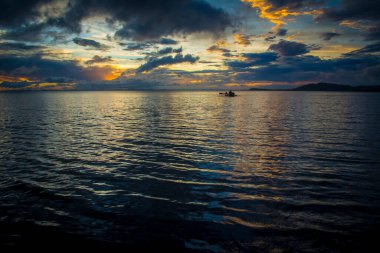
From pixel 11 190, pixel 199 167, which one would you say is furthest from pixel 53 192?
pixel 199 167

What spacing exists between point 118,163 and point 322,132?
98.8 ft

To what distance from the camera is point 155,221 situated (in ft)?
38.2

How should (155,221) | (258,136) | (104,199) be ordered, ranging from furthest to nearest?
(258,136), (104,199), (155,221)

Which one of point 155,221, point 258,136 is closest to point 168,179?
point 155,221

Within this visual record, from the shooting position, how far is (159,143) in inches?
1186

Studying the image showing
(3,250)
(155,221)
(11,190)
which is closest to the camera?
(3,250)

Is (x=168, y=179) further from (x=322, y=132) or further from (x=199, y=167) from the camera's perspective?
(x=322, y=132)

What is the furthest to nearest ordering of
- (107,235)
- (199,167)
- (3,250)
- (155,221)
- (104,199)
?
1. (199,167)
2. (104,199)
3. (155,221)
4. (107,235)
5. (3,250)

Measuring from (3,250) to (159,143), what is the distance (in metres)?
21.1

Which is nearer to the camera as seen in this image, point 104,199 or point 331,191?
point 104,199

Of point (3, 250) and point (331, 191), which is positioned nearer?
point (3, 250)

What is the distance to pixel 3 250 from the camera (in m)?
9.48

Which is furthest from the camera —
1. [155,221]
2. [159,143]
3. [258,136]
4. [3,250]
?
[258,136]

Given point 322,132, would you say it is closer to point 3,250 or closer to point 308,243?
point 308,243
